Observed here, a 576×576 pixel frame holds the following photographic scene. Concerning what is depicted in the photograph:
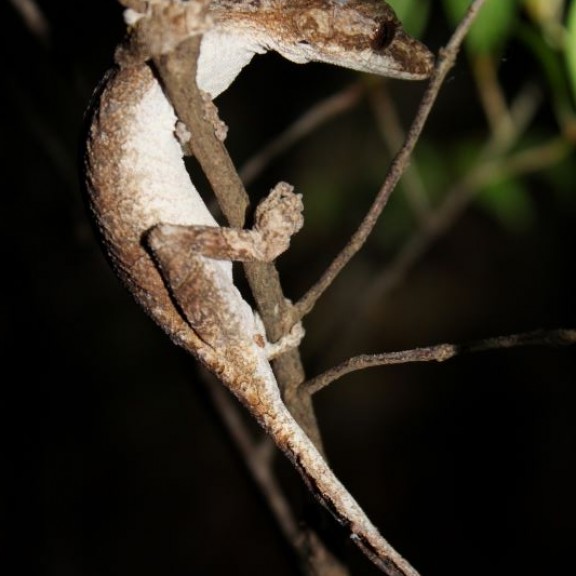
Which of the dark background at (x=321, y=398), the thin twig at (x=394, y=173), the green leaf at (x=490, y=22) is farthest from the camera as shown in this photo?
the dark background at (x=321, y=398)

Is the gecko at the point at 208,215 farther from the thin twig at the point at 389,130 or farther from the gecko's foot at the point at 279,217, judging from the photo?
the thin twig at the point at 389,130

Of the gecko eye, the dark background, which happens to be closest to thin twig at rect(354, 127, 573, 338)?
the gecko eye

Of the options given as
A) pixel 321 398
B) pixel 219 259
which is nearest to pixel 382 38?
pixel 219 259

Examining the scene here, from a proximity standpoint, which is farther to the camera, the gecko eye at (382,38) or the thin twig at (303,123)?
the thin twig at (303,123)

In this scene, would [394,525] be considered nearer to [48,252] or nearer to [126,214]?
[48,252]

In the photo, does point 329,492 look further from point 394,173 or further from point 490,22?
point 490,22

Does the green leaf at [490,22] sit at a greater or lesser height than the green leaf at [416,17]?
lesser

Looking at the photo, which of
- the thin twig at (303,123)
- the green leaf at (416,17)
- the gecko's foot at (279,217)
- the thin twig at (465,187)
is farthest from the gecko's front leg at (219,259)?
the thin twig at (465,187)

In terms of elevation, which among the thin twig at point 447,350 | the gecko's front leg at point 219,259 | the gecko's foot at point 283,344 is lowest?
the thin twig at point 447,350

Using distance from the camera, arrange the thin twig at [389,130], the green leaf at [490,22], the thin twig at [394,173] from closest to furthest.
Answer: the thin twig at [394,173], the green leaf at [490,22], the thin twig at [389,130]
